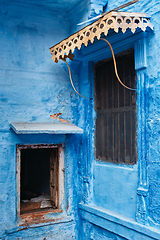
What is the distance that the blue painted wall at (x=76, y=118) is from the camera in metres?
3.29

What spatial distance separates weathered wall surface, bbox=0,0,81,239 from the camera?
4.06 meters

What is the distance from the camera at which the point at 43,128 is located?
4.02m

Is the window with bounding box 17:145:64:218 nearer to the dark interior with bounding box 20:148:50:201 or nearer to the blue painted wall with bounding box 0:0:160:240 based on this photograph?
the dark interior with bounding box 20:148:50:201

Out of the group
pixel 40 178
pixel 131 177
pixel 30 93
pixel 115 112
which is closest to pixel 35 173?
pixel 40 178

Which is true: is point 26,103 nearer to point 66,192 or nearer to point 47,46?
point 47,46

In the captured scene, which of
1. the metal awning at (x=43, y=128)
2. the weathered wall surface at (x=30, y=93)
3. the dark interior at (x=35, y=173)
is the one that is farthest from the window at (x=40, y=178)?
the metal awning at (x=43, y=128)

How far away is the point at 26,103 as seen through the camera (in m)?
4.30

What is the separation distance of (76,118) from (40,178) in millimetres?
2607

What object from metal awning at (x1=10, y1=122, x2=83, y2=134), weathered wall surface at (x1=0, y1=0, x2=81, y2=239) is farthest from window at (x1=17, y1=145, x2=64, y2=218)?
metal awning at (x1=10, y1=122, x2=83, y2=134)

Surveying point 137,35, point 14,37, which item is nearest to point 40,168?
point 14,37

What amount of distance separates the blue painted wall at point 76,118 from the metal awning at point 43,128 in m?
0.21

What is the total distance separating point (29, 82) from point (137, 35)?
2.04 m

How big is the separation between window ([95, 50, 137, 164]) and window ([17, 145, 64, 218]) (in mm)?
934

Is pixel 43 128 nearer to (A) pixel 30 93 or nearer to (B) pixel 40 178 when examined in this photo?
(A) pixel 30 93
